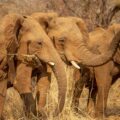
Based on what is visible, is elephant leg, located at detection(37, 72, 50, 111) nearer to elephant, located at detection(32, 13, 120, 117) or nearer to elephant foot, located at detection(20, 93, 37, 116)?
elephant foot, located at detection(20, 93, 37, 116)

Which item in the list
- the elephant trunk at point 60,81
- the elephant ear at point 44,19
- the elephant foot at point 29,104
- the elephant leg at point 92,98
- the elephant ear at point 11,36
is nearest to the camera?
the elephant trunk at point 60,81

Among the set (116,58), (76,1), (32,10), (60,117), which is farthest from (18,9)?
(60,117)

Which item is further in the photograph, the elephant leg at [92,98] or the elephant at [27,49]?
the elephant leg at [92,98]

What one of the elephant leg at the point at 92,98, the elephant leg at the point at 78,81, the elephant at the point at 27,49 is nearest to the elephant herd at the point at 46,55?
the elephant at the point at 27,49

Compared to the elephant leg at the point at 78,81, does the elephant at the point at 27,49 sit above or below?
above

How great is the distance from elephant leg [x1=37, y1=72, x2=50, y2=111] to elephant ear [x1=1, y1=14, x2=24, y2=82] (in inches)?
26.6

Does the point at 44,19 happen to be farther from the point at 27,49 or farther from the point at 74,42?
the point at 27,49

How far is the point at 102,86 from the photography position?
707 cm

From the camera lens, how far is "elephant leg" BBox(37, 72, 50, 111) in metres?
6.38

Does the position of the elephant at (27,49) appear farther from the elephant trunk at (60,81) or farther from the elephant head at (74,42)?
the elephant head at (74,42)

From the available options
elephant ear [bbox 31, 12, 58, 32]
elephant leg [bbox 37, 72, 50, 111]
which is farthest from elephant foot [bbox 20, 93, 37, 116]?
elephant ear [bbox 31, 12, 58, 32]

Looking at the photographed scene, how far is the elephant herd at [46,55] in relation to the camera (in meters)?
5.63

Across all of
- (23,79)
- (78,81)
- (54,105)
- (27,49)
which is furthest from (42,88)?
(78,81)

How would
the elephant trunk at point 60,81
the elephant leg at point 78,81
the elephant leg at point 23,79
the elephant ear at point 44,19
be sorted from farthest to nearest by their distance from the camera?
the elephant leg at point 78,81
the elephant ear at point 44,19
the elephant leg at point 23,79
the elephant trunk at point 60,81
